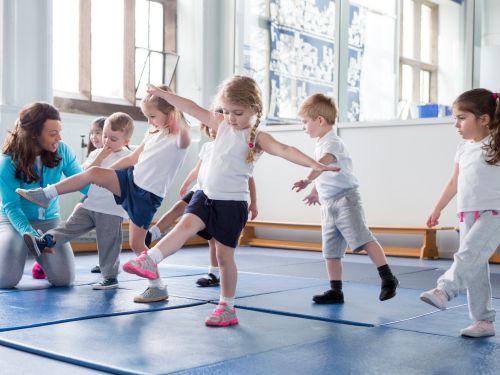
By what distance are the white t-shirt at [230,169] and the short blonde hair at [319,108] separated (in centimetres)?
73

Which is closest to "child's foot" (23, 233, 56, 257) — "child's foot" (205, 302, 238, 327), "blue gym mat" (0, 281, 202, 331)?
"blue gym mat" (0, 281, 202, 331)

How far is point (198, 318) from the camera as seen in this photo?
2959 millimetres

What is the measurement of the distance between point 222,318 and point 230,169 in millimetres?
640

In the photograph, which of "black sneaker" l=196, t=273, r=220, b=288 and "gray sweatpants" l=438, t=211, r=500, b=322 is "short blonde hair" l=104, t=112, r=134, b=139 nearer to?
"black sneaker" l=196, t=273, r=220, b=288

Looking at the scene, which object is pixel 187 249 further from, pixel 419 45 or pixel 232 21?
pixel 419 45

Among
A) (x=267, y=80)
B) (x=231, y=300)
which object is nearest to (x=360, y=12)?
(x=267, y=80)

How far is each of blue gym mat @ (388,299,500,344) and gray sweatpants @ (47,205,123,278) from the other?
178cm

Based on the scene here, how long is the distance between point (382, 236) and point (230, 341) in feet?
14.1

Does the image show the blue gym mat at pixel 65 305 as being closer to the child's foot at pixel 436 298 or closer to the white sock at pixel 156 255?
the white sock at pixel 156 255

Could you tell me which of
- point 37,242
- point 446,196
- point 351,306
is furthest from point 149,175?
point 446,196

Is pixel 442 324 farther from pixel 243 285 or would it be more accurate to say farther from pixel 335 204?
pixel 243 285

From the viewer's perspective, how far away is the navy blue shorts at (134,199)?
136 inches

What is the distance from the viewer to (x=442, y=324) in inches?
113

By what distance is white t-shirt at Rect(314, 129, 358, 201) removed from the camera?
11.4 feet
